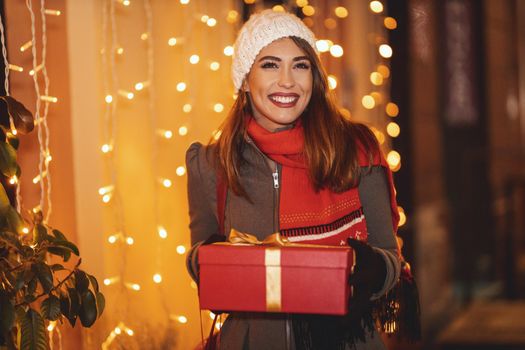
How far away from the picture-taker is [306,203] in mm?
1872

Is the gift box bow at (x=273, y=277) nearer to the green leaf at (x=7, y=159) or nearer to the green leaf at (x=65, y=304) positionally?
the green leaf at (x=65, y=304)

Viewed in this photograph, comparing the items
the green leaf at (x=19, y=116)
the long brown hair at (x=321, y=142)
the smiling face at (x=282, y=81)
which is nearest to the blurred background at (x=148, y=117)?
the long brown hair at (x=321, y=142)

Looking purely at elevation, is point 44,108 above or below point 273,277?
above

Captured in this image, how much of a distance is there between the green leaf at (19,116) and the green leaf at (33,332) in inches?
16.1

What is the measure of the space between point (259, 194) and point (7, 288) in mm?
683

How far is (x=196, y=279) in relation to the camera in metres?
1.87

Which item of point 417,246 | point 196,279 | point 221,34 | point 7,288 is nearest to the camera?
point 7,288

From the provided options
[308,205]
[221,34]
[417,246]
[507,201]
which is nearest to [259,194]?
[308,205]

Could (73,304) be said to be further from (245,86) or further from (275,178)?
(245,86)

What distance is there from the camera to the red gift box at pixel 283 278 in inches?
61.8

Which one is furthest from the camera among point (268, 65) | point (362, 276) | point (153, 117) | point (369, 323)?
→ point (153, 117)

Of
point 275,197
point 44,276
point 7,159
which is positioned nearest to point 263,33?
point 275,197

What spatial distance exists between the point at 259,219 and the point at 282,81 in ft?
1.22

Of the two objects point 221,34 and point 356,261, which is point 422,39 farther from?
point 356,261
